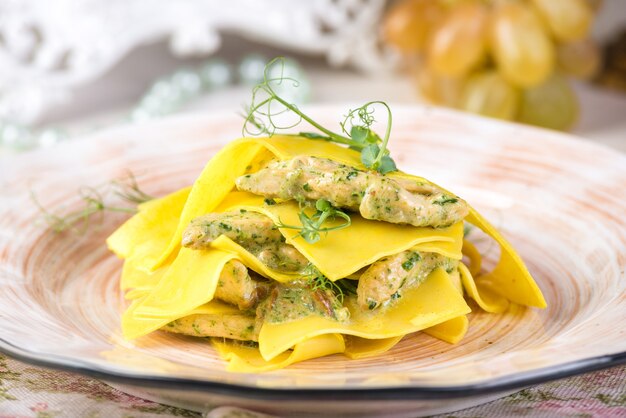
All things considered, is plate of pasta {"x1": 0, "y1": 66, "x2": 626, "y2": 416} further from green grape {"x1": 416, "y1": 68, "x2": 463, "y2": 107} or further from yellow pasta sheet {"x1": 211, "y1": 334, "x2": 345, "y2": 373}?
green grape {"x1": 416, "y1": 68, "x2": 463, "y2": 107}

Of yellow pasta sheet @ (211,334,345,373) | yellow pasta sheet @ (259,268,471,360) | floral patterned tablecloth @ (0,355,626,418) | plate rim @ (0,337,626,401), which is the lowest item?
floral patterned tablecloth @ (0,355,626,418)

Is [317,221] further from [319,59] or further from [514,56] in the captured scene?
[319,59]

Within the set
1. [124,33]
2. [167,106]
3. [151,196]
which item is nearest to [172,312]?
[151,196]

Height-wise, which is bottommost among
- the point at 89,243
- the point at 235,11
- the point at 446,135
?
the point at 89,243

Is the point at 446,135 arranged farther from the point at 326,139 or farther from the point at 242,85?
the point at 242,85

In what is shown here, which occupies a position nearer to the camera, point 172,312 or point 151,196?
point 172,312

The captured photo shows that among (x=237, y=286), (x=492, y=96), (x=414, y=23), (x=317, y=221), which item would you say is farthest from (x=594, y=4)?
(x=237, y=286)

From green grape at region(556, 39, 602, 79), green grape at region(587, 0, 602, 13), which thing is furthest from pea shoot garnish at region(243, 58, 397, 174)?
green grape at region(587, 0, 602, 13)
